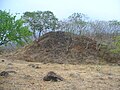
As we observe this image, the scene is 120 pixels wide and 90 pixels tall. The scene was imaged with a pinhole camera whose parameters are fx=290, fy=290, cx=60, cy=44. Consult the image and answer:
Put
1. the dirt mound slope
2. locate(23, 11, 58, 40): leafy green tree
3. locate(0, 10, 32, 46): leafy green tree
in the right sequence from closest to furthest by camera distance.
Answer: locate(0, 10, 32, 46): leafy green tree → the dirt mound slope → locate(23, 11, 58, 40): leafy green tree

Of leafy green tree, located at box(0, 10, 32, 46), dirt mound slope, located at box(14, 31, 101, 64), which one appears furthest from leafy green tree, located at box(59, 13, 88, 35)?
leafy green tree, located at box(0, 10, 32, 46)

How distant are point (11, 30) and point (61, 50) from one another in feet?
56.0

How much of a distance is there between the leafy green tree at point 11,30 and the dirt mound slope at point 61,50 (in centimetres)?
1359

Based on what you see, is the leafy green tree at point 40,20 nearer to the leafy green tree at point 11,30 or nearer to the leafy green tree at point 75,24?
the leafy green tree at point 75,24

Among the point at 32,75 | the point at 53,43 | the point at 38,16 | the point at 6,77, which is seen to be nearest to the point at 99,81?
the point at 32,75

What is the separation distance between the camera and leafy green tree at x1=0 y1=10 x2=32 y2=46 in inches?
743

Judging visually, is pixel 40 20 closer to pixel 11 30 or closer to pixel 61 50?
pixel 61 50

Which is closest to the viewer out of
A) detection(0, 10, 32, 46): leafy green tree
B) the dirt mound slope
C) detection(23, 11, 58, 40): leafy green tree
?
detection(0, 10, 32, 46): leafy green tree

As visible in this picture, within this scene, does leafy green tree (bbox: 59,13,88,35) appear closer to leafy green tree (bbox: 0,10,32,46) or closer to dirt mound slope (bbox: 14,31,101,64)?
dirt mound slope (bbox: 14,31,101,64)

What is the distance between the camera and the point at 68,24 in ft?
137

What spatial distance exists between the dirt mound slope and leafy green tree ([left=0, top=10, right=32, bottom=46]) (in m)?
13.6

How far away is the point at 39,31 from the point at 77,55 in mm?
Result: 18870

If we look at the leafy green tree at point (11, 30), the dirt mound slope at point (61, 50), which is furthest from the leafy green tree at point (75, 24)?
the leafy green tree at point (11, 30)

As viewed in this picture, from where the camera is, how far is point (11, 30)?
19219mm
